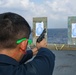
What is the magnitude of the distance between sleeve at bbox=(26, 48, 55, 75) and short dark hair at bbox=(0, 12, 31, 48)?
117 millimetres

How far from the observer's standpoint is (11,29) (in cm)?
148

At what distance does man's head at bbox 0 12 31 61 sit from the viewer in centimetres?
148

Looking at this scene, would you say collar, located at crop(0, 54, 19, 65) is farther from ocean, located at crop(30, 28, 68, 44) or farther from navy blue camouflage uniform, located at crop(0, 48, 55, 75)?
ocean, located at crop(30, 28, 68, 44)

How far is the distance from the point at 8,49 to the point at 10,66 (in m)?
0.07

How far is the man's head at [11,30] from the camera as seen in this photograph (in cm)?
148

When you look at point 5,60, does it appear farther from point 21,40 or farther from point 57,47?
point 57,47

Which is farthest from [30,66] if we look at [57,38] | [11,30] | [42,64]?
[57,38]

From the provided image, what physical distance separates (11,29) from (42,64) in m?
0.21

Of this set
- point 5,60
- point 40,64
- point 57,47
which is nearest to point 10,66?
point 5,60

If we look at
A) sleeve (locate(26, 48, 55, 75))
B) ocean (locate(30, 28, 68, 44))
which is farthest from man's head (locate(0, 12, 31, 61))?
ocean (locate(30, 28, 68, 44))

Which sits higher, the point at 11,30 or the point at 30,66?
the point at 11,30

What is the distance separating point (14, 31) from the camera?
1.49 m

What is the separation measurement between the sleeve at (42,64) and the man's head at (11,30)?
0.37 ft

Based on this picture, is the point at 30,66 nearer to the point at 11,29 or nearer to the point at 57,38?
the point at 11,29
